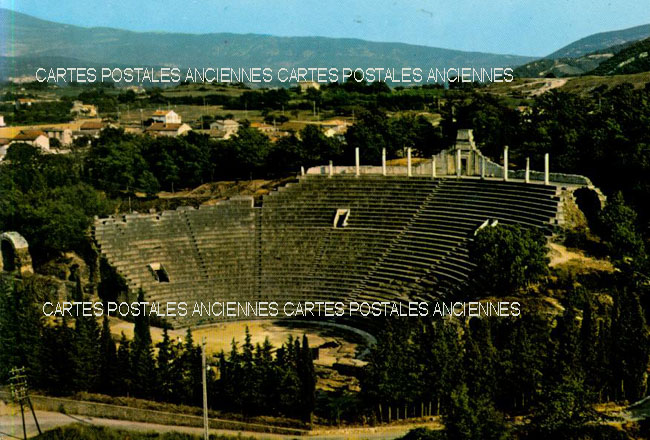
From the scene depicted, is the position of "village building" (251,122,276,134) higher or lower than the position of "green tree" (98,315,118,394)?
higher

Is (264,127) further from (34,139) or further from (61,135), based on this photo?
(61,135)

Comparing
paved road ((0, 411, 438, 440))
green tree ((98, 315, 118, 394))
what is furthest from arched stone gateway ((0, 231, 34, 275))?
paved road ((0, 411, 438, 440))

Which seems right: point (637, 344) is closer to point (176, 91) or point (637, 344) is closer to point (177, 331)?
point (177, 331)

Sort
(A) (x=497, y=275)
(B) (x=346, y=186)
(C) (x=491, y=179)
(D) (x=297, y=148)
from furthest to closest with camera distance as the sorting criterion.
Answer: (D) (x=297, y=148), (B) (x=346, y=186), (C) (x=491, y=179), (A) (x=497, y=275)

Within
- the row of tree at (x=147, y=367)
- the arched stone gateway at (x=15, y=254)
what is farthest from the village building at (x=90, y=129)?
the row of tree at (x=147, y=367)

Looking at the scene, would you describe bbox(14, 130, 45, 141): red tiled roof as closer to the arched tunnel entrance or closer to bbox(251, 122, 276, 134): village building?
bbox(251, 122, 276, 134): village building

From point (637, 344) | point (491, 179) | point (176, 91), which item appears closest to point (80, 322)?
point (637, 344)
